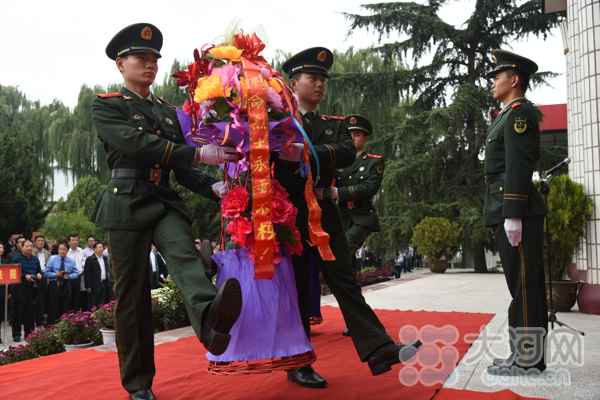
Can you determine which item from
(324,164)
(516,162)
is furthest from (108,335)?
(516,162)

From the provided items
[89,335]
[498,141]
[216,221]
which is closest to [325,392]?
[498,141]

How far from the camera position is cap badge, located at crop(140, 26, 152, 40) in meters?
3.51

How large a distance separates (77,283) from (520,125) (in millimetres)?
9500

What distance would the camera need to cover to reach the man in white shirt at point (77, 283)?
11.1 m

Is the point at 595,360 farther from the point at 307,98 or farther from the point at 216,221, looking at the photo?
the point at 216,221

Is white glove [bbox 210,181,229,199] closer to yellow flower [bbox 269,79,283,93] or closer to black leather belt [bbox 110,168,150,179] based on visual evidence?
black leather belt [bbox 110,168,150,179]

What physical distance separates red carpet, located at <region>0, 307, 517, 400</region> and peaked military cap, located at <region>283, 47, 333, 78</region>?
2.02 m

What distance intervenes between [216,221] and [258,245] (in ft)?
80.2

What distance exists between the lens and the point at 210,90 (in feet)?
10.4

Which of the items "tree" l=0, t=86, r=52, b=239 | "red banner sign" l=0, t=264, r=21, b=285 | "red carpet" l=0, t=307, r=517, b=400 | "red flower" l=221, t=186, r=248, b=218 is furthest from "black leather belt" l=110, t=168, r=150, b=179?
"tree" l=0, t=86, r=52, b=239

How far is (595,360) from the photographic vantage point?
167 inches

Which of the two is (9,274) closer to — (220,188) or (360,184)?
(360,184)

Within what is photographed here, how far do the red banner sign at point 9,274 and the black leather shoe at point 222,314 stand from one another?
7.41 m

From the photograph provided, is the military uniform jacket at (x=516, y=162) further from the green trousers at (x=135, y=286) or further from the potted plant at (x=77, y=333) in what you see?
the potted plant at (x=77, y=333)
